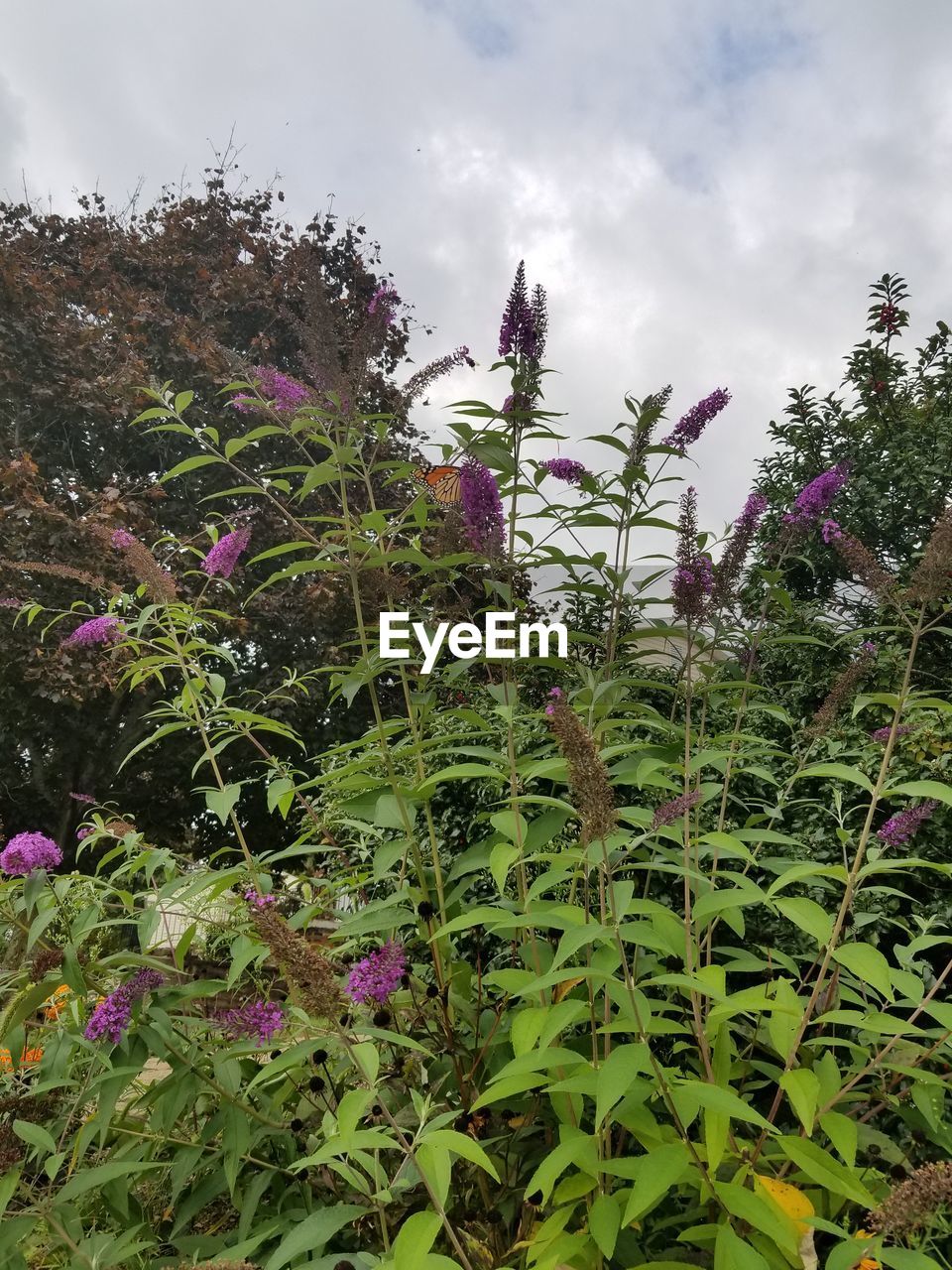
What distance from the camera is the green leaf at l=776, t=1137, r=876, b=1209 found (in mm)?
1315

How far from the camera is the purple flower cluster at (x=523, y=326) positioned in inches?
73.4

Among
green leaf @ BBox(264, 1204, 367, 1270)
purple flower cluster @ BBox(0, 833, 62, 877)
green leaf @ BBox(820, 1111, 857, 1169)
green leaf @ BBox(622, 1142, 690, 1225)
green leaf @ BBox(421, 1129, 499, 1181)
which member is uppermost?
purple flower cluster @ BBox(0, 833, 62, 877)

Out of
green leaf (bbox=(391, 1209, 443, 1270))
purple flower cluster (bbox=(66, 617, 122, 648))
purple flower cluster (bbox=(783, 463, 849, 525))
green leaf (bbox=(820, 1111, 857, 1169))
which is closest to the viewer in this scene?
green leaf (bbox=(391, 1209, 443, 1270))

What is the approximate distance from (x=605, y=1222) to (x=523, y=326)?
5.40 ft

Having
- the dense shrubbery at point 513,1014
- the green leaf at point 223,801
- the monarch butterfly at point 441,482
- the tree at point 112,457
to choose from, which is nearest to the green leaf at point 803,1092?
the dense shrubbery at point 513,1014

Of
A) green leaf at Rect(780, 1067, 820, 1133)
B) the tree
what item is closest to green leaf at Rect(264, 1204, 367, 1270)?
green leaf at Rect(780, 1067, 820, 1133)

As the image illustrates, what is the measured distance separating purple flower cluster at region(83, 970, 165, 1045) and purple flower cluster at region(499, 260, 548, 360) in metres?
1.52

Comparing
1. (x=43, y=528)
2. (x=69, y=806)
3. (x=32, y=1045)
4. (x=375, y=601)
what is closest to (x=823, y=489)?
(x=375, y=601)

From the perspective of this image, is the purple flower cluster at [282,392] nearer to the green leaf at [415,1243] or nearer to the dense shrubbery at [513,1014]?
the dense shrubbery at [513,1014]

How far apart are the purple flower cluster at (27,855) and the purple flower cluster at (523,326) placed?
1.44m

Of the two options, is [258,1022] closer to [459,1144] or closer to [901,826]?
[459,1144]

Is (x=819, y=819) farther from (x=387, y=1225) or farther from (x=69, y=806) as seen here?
(x=69, y=806)

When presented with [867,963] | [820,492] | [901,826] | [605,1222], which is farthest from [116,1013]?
[820,492]

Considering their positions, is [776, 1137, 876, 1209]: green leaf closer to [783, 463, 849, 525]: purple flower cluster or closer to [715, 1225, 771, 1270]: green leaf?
[715, 1225, 771, 1270]: green leaf
